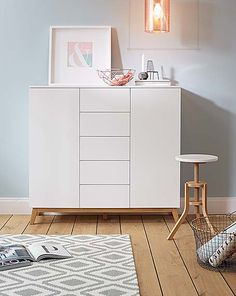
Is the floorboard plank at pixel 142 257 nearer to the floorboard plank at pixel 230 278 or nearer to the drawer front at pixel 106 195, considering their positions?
the drawer front at pixel 106 195

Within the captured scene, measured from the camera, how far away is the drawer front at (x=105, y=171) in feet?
13.2

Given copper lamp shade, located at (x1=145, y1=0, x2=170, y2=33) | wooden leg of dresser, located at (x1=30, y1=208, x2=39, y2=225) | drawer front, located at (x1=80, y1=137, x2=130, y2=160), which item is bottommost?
wooden leg of dresser, located at (x1=30, y1=208, x2=39, y2=225)

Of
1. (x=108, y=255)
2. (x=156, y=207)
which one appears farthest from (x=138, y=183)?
(x=108, y=255)

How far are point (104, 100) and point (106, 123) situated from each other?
0.52ft

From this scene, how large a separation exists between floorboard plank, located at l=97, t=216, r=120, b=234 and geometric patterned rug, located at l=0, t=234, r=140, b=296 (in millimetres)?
340

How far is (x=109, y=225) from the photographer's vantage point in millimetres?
4039

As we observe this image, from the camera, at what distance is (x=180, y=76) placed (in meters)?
4.37

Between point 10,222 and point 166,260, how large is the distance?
4.74ft

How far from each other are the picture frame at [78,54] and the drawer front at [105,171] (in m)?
0.66

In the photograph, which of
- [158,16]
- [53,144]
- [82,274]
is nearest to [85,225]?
[53,144]

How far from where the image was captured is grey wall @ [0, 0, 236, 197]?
14.2 feet

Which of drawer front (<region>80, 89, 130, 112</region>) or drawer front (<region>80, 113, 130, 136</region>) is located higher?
drawer front (<region>80, 89, 130, 112</region>)

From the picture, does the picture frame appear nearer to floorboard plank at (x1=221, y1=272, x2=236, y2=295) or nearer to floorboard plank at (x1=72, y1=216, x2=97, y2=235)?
floorboard plank at (x1=72, y1=216, x2=97, y2=235)

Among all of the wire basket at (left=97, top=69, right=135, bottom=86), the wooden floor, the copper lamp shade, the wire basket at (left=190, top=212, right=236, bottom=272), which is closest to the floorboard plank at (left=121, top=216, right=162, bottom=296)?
the wooden floor
